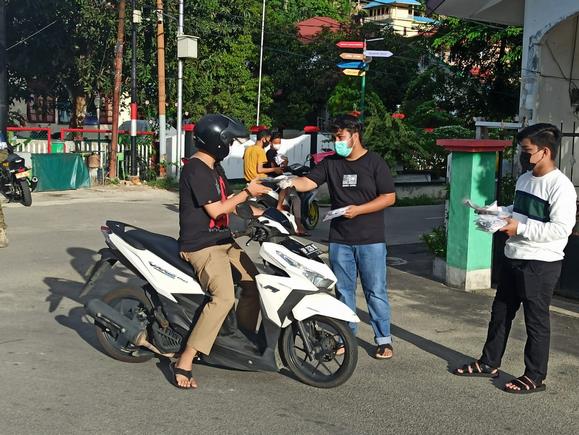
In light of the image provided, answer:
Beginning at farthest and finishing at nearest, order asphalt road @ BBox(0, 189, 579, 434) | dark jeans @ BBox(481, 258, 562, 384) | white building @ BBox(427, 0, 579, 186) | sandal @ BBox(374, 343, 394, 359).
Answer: white building @ BBox(427, 0, 579, 186) < sandal @ BBox(374, 343, 394, 359) < dark jeans @ BBox(481, 258, 562, 384) < asphalt road @ BBox(0, 189, 579, 434)

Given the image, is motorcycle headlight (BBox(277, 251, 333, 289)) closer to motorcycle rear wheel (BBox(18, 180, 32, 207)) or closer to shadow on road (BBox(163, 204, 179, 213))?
shadow on road (BBox(163, 204, 179, 213))

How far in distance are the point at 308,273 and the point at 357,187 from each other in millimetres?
895

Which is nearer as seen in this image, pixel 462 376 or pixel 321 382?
pixel 321 382

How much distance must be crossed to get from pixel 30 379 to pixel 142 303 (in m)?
0.89

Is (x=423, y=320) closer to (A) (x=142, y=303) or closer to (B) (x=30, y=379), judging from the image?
(A) (x=142, y=303)

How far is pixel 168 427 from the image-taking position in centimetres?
424

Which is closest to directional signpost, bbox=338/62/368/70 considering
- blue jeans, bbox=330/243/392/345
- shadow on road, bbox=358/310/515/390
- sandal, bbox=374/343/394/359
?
shadow on road, bbox=358/310/515/390

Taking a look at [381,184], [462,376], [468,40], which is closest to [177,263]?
[381,184]

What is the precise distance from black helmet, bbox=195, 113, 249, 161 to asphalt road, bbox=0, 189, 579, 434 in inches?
62.0

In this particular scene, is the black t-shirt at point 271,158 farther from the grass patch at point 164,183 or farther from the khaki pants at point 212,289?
the grass patch at point 164,183

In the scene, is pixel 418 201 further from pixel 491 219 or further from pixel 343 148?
pixel 491 219

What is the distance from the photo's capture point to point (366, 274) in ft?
18.2

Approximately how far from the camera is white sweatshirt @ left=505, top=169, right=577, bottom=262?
467 cm

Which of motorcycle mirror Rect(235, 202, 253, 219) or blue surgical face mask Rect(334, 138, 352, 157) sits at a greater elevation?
blue surgical face mask Rect(334, 138, 352, 157)
